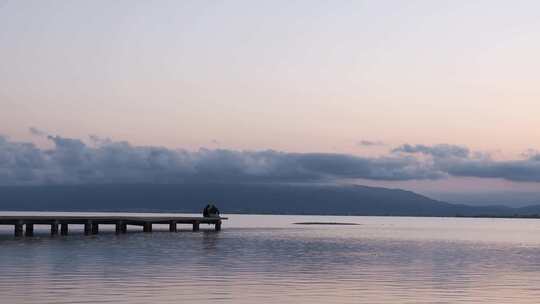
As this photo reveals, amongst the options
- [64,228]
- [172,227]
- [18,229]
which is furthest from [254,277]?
[172,227]

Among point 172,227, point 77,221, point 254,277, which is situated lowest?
point 254,277

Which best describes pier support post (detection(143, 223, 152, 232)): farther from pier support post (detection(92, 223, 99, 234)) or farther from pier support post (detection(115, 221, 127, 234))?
pier support post (detection(92, 223, 99, 234))

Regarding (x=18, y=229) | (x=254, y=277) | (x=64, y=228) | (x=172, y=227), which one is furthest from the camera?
(x=172, y=227)

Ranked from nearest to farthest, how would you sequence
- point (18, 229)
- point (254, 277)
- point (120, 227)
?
point (254, 277)
point (18, 229)
point (120, 227)

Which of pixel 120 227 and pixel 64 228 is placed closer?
pixel 64 228

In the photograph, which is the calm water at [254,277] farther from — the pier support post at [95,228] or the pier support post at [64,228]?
the pier support post at [95,228]

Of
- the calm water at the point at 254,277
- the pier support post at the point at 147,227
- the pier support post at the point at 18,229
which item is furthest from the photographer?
the pier support post at the point at 147,227

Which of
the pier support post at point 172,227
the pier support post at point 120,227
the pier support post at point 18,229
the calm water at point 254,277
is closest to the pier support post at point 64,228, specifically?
the pier support post at point 120,227

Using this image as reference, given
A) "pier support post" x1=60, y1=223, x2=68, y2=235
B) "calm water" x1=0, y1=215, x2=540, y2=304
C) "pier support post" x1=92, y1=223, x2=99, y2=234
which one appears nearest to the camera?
"calm water" x1=0, y1=215, x2=540, y2=304

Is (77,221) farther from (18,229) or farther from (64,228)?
(18,229)

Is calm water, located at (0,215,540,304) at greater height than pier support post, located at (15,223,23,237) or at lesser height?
lesser

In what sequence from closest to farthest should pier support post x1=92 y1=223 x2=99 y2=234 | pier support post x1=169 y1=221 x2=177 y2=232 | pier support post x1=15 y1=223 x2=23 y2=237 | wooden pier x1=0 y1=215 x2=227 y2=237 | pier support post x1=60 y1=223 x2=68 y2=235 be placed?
pier support post x1=15 y1=223 x2=23 y2=237 < wooden pier x1=0 y1=215 x2=227 y2=237 < pier support post x1=60 y1=223 x2=68 y2=235 < pier support post x1=92 y1=223 x2=99 y2=234 < pier support post x1=169 y1=221 x2=177 y2=232

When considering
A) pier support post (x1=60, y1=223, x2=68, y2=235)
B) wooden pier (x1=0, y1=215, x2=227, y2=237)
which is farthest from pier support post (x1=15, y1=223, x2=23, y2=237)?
pier support post (x1=60, y1=223, x2=68, y2=235)

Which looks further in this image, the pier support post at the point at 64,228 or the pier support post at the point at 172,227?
the pier support post at the point at 172,227
